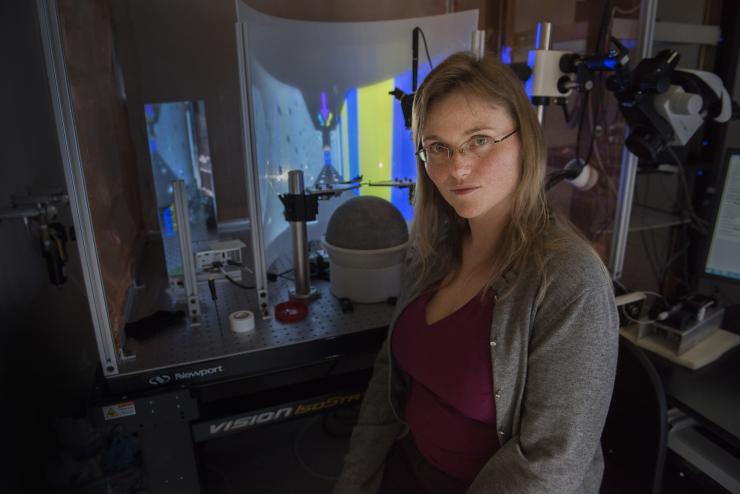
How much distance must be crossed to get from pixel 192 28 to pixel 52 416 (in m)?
1.57

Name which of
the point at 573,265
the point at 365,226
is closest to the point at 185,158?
the point at 365,226

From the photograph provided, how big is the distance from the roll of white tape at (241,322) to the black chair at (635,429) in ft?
2.95

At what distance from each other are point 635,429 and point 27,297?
1.70 metres

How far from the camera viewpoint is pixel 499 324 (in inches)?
33.8

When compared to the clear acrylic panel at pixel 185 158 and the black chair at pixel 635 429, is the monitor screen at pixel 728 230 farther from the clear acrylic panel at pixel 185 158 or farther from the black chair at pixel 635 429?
the clear acrylic panel at pixel 185 158

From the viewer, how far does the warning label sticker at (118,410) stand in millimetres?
1075

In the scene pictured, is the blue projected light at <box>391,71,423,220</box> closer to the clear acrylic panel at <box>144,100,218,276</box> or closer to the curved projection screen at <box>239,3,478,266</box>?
the curved projection screen at <box>239,3,478,266</box>

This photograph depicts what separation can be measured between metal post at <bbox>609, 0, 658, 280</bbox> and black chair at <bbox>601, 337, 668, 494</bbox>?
0.70 m

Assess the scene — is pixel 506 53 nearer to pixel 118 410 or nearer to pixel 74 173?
pixel 74 173

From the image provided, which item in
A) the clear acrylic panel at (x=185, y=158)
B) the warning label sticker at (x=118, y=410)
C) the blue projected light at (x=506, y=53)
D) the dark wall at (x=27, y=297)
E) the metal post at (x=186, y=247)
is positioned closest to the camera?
the warning label sticker at (x=118, y=410)

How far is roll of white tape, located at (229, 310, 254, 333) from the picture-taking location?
4.16 feet

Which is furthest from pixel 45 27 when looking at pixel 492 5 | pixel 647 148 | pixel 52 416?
pixel 492 5

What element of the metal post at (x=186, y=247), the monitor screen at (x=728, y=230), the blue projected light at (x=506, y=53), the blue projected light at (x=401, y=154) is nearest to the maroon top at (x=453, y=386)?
the metal post at (x=186, y=247)

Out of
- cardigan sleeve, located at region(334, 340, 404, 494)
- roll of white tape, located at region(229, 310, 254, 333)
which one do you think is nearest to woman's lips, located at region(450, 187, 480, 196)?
cardigan sleeve, located at region(334, 340, 404, 494)
